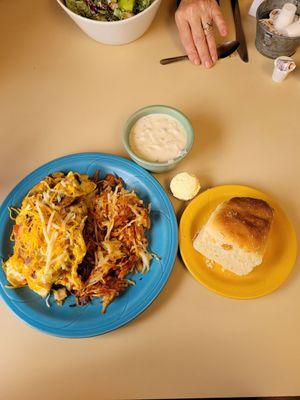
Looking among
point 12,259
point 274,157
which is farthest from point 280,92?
point 12,259

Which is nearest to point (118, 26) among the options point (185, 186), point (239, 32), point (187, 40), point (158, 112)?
point (187, 40)

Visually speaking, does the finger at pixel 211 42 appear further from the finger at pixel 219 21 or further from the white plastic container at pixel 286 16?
the white plastic container at pixel 286 16

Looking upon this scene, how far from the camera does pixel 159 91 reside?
1393mm

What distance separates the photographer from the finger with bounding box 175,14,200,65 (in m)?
1.40

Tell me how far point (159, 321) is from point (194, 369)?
0.52 ft

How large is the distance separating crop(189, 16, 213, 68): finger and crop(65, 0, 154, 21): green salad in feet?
0.61

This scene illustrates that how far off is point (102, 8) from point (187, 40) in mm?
350

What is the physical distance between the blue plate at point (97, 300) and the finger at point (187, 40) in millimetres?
557

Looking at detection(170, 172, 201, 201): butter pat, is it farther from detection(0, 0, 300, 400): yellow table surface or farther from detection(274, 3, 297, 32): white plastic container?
detection(274, 3, 297, 32): white plastic container

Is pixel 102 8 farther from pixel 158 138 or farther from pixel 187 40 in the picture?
pixel 158 138

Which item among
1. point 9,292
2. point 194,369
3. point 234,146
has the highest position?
point 9,292

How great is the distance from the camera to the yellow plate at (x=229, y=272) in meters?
1.01

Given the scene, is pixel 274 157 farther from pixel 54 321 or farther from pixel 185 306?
pixel 54 321

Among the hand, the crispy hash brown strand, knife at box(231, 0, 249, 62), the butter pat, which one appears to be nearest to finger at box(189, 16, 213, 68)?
the hand
